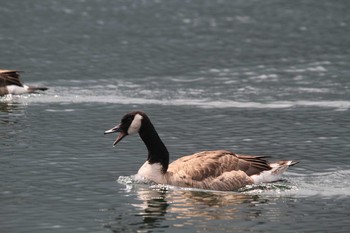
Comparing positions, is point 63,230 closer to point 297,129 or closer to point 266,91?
point 297,129

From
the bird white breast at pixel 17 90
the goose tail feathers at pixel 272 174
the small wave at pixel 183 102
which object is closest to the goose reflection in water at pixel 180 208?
the goose tail feathers at pixel 272 174

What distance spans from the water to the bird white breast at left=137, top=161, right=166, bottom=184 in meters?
0.27

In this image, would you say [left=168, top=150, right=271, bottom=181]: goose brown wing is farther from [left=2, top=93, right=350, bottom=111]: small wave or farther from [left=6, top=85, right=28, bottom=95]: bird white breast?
[left=6, top=85, right=28, bottom=95]: bird white breast

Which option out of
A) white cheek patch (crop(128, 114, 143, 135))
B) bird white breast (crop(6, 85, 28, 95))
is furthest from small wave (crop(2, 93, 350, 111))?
white cheek patch (crop(128, 114, 143, 135))

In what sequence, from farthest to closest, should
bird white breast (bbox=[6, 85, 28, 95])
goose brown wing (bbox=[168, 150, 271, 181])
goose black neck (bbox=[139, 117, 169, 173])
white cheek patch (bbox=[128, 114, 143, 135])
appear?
bird white breast (bbox=[6, 85, 28, 95]), white cheek patch (bbox=[128, 114, 143, 135]), goose black neck (bbox=[139, 117, 169, 173]), goose brown wing (bbox=[168, 150, 271, 181])

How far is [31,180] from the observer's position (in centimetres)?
2594

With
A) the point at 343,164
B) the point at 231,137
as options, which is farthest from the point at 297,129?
the point at 343,164

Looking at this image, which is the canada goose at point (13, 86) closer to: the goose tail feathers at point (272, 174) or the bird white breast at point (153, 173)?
the bird white breast at point (153, 173)

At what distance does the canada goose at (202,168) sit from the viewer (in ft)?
82.8

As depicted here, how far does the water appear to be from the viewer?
75.7 feet

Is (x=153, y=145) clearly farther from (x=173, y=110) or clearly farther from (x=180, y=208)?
(x=173, y=110)

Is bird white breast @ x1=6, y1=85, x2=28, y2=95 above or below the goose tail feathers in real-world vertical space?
above

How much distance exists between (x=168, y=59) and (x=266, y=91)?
38.1ft

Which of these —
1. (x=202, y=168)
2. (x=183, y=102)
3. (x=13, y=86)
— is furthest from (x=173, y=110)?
(x=202, y=168)
